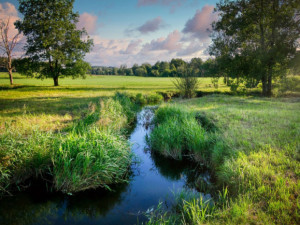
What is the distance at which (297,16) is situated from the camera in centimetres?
1698

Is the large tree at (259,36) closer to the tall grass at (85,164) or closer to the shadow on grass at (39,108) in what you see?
the shadow on grass at (39,108)

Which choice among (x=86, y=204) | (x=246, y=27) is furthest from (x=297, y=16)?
(x=86, y=204)

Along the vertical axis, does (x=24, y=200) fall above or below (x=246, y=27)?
below

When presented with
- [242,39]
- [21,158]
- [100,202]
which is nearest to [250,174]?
[100,202]

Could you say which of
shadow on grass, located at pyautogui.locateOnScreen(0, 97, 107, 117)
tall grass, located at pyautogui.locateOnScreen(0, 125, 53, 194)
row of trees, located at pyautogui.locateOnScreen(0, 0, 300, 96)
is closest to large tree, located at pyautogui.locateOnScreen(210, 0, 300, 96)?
row of trees, located at pyautogui.locateOnScreen(0, 0, 300, 96)

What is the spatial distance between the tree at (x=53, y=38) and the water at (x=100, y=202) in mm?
26071

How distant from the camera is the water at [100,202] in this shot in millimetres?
4258

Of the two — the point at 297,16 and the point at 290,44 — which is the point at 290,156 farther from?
the point at 297,16

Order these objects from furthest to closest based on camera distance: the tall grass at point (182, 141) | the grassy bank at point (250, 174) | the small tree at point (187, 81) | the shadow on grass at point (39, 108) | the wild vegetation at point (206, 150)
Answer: the small tree at point (187, 81)
the shadow on grass at point (39, 108)
the tall grass at point (182, 141)
the wild vegetation at point (206, 150)
the grassy bank at point (250, 174)

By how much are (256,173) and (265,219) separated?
4.63ft

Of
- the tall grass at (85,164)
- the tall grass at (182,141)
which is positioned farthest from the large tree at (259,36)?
the tall grass at (85,164)

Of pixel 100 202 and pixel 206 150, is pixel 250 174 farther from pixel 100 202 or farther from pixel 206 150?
pixel 100 202

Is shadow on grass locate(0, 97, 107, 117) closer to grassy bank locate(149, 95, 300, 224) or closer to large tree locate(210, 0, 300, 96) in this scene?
grassy bank locate(149, 95, 300, 224)

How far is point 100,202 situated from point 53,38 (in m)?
29.0
